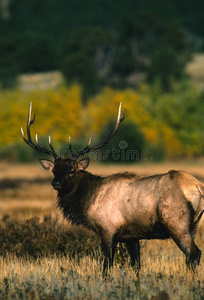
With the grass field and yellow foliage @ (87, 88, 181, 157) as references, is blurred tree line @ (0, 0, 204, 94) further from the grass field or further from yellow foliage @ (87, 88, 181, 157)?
the grass field

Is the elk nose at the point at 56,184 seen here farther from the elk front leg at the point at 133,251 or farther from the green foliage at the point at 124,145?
the green foliage at the point at 124,145

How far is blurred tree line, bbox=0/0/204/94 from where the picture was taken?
92375 mm

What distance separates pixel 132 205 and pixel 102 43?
9845 cm

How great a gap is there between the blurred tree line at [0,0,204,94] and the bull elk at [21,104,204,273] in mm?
69443

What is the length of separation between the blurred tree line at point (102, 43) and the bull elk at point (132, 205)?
228 feet

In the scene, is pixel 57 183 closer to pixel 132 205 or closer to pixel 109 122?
pixel 132 205

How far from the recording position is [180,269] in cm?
834

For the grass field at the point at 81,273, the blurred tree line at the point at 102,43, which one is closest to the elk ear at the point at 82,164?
the grass field at the point at 81,273

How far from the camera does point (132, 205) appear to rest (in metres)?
8.16

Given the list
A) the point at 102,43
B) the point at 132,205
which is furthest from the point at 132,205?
the point at 102,43

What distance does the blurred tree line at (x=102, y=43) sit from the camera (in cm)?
9238

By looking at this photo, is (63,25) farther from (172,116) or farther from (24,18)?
(172,116)

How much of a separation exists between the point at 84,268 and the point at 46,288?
1.60 m

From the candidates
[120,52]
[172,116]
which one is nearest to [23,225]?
[172,116]
